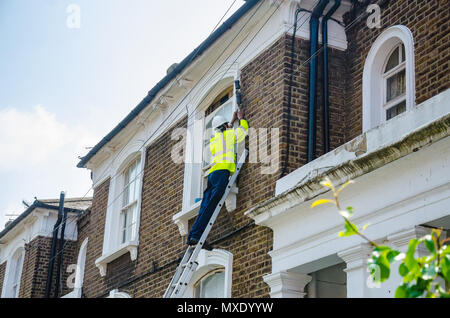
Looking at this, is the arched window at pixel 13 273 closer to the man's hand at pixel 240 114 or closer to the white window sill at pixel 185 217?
the white window sill at pixel 185 217

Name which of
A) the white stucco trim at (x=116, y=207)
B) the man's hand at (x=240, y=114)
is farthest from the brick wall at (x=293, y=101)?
the white stucco trim at (x=116, y=207)

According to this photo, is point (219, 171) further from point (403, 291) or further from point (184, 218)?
point (403, 291)

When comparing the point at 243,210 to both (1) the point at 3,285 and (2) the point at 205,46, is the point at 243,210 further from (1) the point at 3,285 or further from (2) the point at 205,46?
(1) the point at 3,285

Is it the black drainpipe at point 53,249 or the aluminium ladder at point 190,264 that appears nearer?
the aluminium ladder at point 190,264

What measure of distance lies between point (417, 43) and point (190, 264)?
4.36m

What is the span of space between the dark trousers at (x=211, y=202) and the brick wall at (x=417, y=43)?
6.39ft

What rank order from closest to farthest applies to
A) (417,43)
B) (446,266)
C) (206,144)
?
(446,266)
(417,43)
(206,144)

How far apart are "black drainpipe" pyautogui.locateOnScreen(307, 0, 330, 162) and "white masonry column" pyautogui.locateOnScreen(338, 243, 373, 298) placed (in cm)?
245

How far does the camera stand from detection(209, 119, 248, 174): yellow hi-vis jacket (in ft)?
39.8

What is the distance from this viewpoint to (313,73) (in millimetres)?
11852

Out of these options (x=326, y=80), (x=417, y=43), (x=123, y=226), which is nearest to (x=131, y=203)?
(x=123, y=226)

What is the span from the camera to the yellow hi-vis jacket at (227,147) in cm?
1212

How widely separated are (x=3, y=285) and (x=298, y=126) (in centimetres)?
1559

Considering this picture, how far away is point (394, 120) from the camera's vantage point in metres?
8.79
